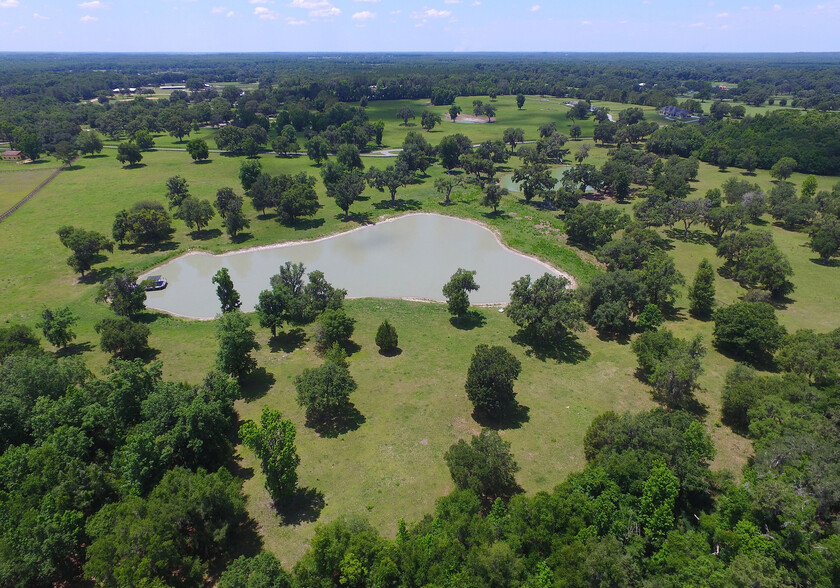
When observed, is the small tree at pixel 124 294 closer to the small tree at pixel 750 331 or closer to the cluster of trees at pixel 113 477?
the cluster of trees at pixel 113 477

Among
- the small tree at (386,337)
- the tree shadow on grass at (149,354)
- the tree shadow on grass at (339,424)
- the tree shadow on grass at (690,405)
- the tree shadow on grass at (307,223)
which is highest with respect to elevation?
the tree shadow on grass at (307,223)

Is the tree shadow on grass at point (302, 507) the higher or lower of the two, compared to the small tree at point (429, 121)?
lower

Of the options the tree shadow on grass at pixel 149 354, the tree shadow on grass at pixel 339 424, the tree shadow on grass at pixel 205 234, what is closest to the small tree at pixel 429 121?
A: the tree shadow on grass at pixel 205 234

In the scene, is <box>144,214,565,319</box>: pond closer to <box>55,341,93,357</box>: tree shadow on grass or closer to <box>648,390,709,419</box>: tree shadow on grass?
<box>55,341,93,357</box>: tree shadow on grass

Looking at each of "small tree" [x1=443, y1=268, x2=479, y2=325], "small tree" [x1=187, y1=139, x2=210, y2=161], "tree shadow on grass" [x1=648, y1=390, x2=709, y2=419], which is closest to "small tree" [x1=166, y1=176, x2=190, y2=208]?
"small tree" [x1=187, y1=139, x2=210, y2=161]

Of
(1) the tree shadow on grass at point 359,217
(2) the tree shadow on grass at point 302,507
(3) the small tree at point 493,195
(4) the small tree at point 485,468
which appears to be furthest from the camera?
(3) the small tree at point 493,195

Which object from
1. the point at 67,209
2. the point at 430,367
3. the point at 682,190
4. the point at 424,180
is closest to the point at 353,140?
the point at 424,180
